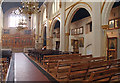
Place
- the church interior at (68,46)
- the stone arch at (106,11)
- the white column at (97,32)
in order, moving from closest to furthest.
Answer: the church interior at (68,46)
the stone arch at (106,11)
the white column at (97,32)

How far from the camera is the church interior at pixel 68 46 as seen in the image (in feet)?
15.8

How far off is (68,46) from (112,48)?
4514mm

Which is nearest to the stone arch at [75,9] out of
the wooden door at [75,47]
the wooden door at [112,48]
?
the wooden door at [112,48]

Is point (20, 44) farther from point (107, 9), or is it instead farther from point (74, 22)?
point (107, 9)

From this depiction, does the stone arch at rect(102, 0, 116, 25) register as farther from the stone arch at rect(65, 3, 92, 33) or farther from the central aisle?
the central aisle

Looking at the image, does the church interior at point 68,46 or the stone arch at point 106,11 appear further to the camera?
the stone arch at point 106,11

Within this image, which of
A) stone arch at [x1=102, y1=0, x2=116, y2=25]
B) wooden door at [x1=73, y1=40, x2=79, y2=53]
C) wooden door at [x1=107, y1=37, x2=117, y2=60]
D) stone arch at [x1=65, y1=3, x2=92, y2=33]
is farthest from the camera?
wooden door at [x1=73, y1=40, x2=79, y2=53]

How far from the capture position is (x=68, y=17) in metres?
13.7

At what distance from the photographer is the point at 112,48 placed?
1162 cm

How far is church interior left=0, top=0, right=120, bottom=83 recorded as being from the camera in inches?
189

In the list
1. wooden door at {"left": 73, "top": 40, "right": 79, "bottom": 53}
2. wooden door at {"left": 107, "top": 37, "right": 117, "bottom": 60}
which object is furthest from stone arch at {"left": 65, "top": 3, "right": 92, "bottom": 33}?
wooden door at {"left": 73, "top": 40, "right": 79, "bottom": 53}

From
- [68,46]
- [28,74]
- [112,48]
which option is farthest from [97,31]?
[68,46]

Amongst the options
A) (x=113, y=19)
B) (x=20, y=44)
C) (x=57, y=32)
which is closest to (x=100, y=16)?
(x=113, y=19)

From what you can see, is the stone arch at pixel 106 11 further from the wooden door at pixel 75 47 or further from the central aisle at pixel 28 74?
the wooden door at pixel 75 47
